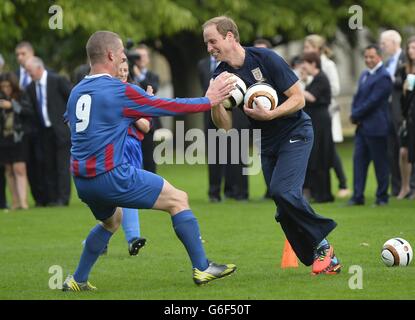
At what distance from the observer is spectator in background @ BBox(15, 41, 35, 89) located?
765 inches

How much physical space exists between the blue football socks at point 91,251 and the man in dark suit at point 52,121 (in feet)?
30.6

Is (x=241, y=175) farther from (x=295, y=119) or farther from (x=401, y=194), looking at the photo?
(x=295, y=119)

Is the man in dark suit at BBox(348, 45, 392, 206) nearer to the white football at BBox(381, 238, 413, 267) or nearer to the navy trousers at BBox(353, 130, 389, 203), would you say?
the navy trousers at BBox(353, 130, 389, 203)

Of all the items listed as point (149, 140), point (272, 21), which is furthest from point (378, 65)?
point (272, 21)

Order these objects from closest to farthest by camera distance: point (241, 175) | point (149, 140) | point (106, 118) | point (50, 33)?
point (106, 118) < point (149, 140) < point (241, 175) < point (50, 33)

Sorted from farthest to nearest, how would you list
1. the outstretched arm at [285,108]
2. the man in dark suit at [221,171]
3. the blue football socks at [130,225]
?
the man in dark suit at [221,171] → the blue football socks at [130,225] → the outstretched arm at [285,108]

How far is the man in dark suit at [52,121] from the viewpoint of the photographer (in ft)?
61.7

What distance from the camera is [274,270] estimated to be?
417 inches

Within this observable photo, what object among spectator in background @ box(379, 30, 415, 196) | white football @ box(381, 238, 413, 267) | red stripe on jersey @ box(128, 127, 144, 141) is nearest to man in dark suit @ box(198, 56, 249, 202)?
spectator in background @ box(379, 30, 415, 196)

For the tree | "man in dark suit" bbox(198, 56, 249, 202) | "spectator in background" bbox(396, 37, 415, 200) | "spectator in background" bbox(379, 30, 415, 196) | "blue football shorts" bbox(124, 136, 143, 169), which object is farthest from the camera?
the tree

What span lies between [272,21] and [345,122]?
20.6m

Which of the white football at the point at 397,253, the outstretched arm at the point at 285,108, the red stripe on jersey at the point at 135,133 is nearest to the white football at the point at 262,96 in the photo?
the outstretched arm at the point at 285,108

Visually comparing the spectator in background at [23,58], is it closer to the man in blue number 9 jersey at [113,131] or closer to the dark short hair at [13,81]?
the dark short hair at [13,81]

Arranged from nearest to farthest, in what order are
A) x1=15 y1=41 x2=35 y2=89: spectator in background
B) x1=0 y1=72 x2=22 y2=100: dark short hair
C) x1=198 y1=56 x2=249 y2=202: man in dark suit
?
x1=0 y1=72 x2=22 y2=100: dark short hair
x1=198 y1=56 x2=249 y2=202: man in dark suit
x1=15 y1=41 x2=35 y2=89: spectator in background
